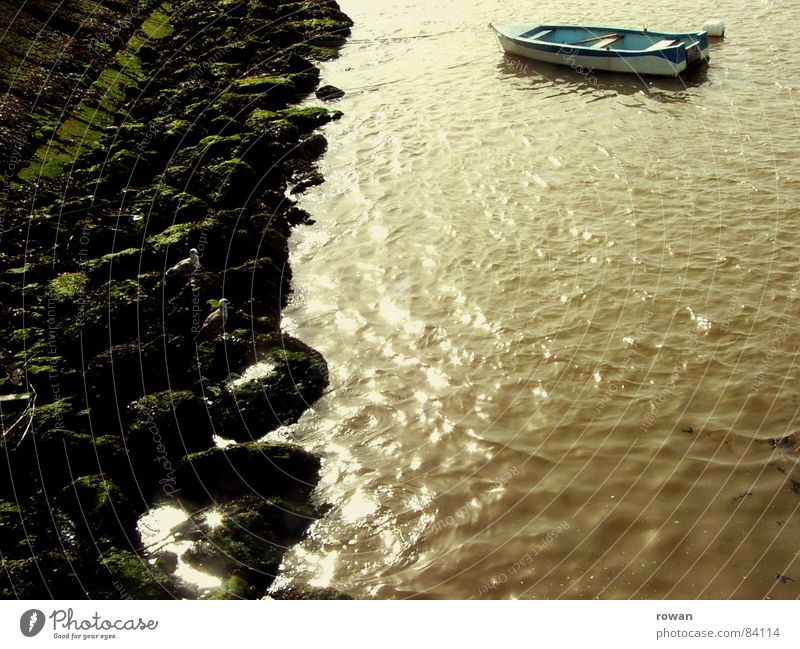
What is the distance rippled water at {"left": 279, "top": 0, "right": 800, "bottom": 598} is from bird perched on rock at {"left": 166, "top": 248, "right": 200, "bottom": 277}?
235 cm

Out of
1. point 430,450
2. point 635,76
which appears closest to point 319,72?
point 635,76

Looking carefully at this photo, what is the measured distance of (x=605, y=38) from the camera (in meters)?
26.8

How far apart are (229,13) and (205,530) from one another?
29.6m

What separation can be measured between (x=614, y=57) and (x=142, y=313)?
18524mm

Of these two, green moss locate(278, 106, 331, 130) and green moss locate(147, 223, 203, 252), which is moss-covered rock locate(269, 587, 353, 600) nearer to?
green moss locate(147, 223, 203, 252)

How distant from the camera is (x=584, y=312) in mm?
14273

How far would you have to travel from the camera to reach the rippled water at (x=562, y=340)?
9930mm

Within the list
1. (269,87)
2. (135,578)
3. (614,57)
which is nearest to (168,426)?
(135,578)

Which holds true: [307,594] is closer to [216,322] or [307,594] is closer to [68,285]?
[216,322]

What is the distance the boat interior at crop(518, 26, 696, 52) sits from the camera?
2550 centimetres

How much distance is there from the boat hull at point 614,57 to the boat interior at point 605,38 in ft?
1.24

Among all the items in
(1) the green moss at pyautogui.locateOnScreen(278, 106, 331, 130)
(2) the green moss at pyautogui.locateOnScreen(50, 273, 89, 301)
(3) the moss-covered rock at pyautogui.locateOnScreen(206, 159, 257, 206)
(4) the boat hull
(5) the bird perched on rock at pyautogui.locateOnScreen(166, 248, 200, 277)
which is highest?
(4) the boat hull

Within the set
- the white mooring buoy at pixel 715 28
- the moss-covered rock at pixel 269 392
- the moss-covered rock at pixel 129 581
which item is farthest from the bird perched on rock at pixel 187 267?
the white mooring buoy at pixel 715 28

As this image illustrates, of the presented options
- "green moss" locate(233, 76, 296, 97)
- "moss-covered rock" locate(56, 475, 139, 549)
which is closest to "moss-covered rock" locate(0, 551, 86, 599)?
"moss-covered rock" locate(56, 475, 139, 549)
